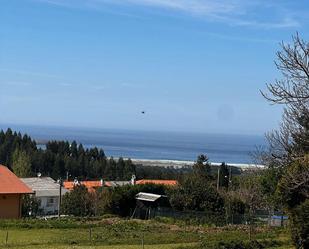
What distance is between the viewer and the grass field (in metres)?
24.4

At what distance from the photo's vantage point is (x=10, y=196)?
139ft

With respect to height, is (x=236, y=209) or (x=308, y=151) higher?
(x=308, y=151)

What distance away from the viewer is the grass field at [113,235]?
24422mm

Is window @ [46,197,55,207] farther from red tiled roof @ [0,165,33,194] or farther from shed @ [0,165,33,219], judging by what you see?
shed @ [0,165,33,219]

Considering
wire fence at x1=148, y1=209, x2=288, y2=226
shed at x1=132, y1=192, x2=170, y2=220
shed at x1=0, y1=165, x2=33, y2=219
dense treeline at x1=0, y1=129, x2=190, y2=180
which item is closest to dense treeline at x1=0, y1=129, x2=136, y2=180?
dense treeline at x1=0, y1=129, x2=190, y2=180

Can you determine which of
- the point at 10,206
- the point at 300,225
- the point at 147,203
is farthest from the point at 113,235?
the point at 147,203

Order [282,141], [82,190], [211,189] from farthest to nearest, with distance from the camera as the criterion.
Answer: [82,190], [211,189], [282,141]

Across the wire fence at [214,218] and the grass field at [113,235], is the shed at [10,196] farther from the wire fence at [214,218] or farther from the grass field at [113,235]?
the wire fence at [214,218]

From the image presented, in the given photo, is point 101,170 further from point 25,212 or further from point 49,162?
point 25,212

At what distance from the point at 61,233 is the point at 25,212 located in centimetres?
2259

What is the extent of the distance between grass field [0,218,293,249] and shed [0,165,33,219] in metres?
7.37

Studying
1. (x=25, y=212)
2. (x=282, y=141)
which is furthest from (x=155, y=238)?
(x=25, y=212)

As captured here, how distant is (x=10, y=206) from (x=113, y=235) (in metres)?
16.6

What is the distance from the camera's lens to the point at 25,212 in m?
52.0
